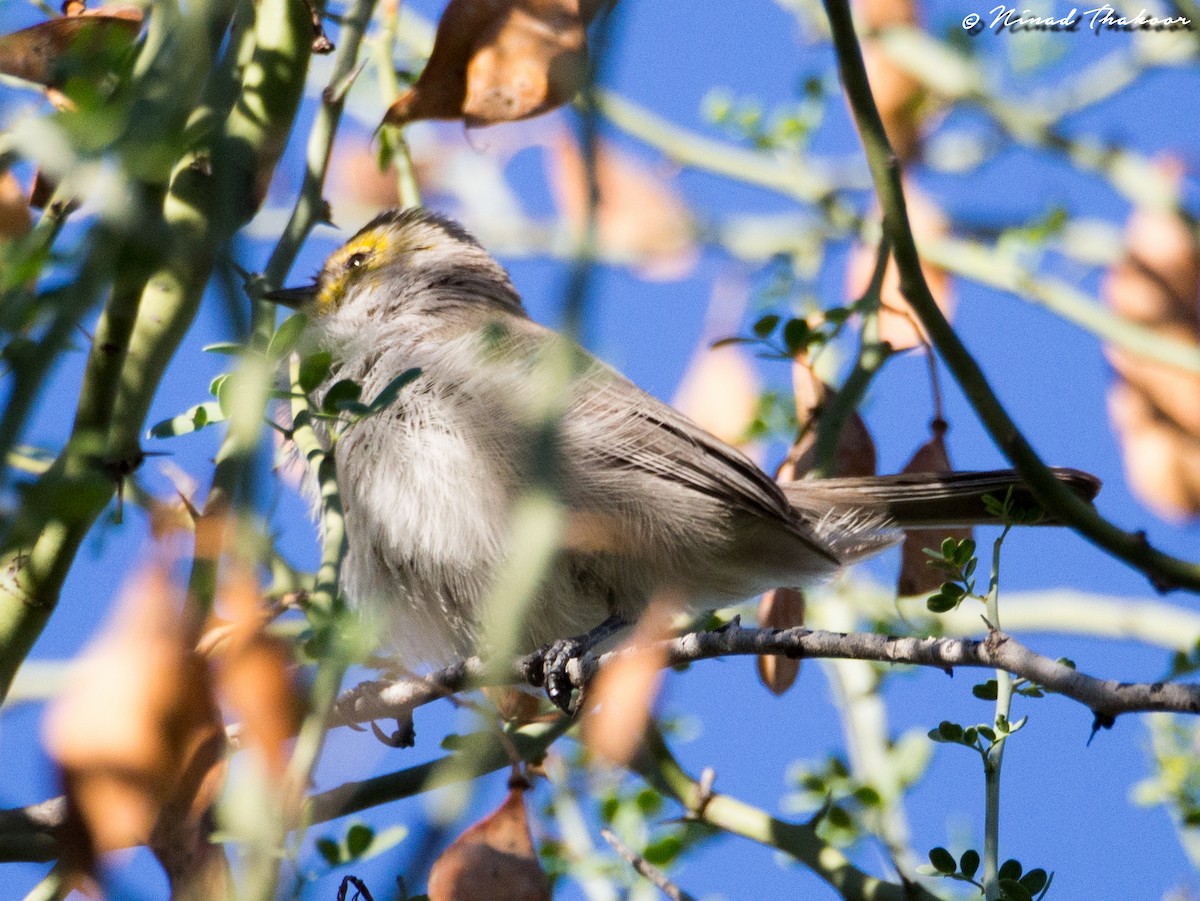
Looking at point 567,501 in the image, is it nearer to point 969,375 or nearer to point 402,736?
point 402,736

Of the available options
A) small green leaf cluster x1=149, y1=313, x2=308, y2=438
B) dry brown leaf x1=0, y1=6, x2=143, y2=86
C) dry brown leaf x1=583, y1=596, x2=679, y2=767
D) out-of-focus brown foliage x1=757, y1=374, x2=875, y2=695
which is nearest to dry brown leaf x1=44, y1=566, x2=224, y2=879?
small green leaf cluster x1=149, y1=313, x2=308, y2=438

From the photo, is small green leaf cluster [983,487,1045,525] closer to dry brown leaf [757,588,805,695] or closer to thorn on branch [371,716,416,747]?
dry brown leaf [757,588,805,695]

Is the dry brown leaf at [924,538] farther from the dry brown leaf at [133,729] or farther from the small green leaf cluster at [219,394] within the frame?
the dry brown leaf at [133,729]

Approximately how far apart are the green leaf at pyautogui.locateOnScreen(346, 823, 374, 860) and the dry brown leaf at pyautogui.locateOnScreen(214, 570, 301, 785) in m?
0.98

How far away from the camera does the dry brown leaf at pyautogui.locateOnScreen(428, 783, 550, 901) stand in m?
2.66

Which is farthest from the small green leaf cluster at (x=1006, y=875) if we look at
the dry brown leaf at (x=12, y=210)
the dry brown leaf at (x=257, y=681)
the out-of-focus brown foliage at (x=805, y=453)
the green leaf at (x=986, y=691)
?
the dry brown leaf at (x=12, y=210)

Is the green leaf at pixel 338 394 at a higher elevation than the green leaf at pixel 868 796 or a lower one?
higher

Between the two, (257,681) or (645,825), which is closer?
(257,681)

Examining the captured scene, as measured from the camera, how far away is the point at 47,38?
9.65ft

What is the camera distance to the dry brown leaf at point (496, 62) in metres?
2.93

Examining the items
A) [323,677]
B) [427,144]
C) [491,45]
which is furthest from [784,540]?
[427,144]

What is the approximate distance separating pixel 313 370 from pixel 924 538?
205cm

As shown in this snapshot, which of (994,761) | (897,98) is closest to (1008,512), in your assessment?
(994,761)

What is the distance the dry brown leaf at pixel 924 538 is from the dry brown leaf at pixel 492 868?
1373mm
